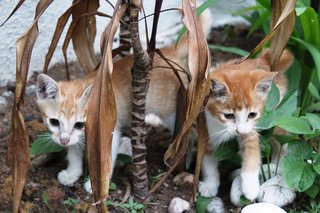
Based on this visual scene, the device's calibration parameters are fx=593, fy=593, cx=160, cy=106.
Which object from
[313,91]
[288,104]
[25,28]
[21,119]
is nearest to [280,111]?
[288,104]

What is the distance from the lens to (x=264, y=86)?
2422 mm

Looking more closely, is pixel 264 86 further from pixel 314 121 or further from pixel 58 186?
pixel 58 186

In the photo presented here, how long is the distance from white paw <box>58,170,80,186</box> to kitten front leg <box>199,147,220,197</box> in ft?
1.81

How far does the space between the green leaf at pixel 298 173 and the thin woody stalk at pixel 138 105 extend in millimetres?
566

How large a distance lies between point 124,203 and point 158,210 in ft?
0.48

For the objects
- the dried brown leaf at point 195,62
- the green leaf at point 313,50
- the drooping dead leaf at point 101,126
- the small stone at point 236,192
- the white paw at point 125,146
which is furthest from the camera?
the white paw at point 125,146

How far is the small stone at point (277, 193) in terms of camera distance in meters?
2.41

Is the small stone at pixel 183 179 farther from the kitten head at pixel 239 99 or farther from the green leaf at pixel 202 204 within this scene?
the kitten head at pixel 239 99

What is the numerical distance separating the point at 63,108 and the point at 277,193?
94 cm

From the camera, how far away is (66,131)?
7.93 ft

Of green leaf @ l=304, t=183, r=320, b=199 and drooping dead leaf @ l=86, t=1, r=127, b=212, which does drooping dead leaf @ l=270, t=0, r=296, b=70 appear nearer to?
green leaf @ l=304, t=183, r=320, b=199

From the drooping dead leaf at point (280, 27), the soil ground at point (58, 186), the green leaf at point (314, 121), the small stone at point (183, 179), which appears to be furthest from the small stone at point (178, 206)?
the drooping dead leaf at point (280, 27)

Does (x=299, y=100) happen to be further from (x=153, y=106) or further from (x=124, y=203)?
(x=124, y=203)

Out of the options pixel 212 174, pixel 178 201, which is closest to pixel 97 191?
pixel 178 201
